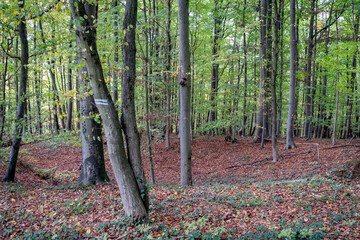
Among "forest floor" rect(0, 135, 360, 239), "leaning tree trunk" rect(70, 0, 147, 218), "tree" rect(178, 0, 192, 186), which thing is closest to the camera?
"leaning tree trunk" rect(70, 0, 147, 218)

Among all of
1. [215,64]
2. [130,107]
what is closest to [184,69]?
[130,107]

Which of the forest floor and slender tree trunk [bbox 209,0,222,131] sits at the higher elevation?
slender tree trunk [bbox 209,0,222,131]

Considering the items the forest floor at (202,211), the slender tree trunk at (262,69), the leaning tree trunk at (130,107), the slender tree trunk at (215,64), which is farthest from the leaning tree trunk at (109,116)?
the slender tree trunk at (215,64)

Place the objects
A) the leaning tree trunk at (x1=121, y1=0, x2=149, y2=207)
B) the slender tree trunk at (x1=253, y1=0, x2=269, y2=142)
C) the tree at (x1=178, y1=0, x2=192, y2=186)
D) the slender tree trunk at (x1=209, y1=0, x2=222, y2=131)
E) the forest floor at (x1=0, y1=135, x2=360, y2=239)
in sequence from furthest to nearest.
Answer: the slender tree trunk at (x1=209, y1=0, x2=222, y2=131)
the slender tree trunk at (x1=253, y1=0, x2=269, y2=142)
the tree at (x1=178, y1=0, x2=192, y2=186)
the leaning tree trunk at (x1=121, y1=0, x2=149, y2=207)
the forest floor at (x1=0, y1=135, x2=360, y2=239)

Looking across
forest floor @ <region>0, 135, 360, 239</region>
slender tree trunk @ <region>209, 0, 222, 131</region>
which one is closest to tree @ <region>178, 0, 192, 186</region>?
forest floor @ <region>0, 135, 360, 239</region>

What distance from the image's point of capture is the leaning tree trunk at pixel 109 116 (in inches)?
153

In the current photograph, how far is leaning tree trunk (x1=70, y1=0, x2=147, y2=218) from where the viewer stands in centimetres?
388

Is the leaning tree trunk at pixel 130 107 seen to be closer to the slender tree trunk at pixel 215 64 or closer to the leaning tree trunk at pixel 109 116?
the leaning tree trunk at pixel 109 116

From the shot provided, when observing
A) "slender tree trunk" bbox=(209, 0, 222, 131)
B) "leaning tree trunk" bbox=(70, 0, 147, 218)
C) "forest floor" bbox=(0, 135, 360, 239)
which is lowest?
"forest floor" bbox=(0, 135, 360, 239)

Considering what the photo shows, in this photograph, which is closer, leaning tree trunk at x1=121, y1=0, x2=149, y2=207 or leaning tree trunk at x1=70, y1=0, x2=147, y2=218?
leaning tree trunk at x1=70, y1=0, x2=147, y2=218

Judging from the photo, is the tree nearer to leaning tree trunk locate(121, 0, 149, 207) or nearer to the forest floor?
the forest floor

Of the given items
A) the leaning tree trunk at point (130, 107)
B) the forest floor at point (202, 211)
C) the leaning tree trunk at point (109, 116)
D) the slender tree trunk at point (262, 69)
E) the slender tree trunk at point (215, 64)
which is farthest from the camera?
the slender tree trunk at point (215, 64)

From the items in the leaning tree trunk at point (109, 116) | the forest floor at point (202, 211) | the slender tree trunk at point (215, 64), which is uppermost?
the slender tree trunk at point (215, 64)

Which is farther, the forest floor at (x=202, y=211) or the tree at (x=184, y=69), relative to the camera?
the tree at (x=184, y=69)
